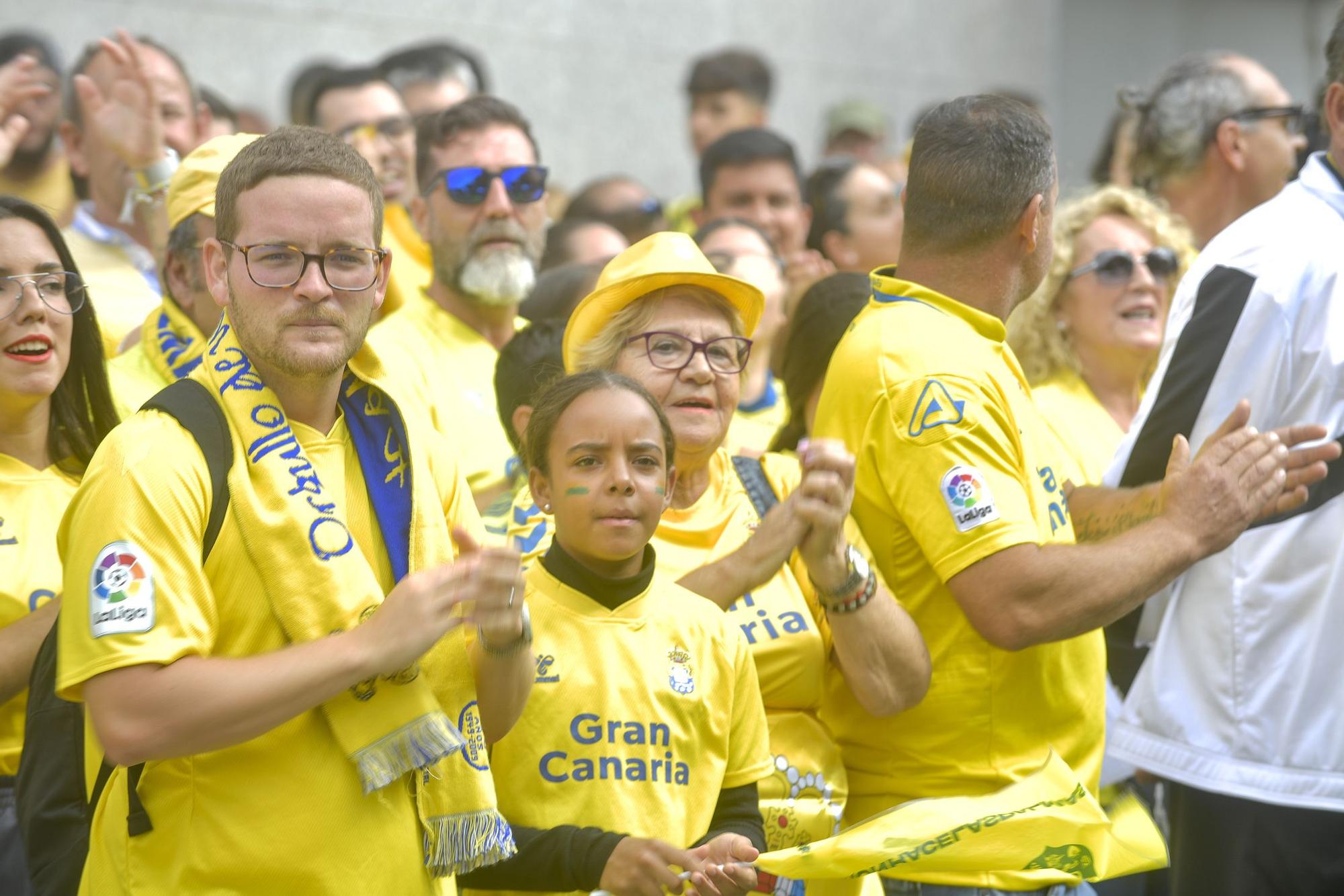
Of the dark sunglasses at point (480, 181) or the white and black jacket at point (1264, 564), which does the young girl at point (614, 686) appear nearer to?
the white and black jacket at point (1264, 564)

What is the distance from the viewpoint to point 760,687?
3486mm

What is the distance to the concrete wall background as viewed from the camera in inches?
379

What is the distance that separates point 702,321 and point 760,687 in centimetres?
85

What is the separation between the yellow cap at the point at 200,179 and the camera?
411 centimetres

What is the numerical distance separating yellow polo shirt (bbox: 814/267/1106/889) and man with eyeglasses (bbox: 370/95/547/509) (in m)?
1.81

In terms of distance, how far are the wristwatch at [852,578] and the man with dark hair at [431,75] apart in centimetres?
447

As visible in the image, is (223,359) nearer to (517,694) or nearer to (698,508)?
(517,694)

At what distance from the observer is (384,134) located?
641 cm

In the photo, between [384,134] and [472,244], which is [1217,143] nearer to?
[472,244]

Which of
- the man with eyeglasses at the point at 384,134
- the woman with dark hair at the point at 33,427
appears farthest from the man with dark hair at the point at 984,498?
the man with eyeglasses at the point at 384,134

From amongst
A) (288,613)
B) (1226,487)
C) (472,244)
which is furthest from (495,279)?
(288,613)

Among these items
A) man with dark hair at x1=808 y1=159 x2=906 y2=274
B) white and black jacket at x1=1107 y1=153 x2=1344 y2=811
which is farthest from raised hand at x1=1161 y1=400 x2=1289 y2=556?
man with dark hair at x1=808 y1=159 x2=906 y2=274

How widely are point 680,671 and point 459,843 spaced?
65 centimetres

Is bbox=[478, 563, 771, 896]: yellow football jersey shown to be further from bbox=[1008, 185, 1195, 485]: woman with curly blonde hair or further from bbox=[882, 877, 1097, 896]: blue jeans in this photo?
bbox=[1008, 185, 1195, 485]: woman with curly blonde hair
